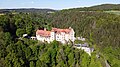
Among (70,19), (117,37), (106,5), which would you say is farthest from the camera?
(106,5)

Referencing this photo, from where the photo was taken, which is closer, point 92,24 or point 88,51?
point 88,51

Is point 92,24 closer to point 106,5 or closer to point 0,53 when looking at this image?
point 0,53

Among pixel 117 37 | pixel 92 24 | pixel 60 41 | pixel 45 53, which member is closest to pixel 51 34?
pixel 60 41

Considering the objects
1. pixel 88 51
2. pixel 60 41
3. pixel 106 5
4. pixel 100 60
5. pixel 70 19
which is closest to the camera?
pixel 100 60

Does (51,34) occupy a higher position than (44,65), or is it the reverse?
(51,34)

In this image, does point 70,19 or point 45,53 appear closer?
point 45,53

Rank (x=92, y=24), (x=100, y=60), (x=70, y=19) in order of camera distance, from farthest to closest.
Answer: (x=70, y=19) → (x=92, y=24) → (x=100, y=60)

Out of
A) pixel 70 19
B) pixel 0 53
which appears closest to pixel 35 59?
pixel 0 53

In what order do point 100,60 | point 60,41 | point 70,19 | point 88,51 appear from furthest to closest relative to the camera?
point 70,19 → point 60,41 → point 88,51 → point 100,60

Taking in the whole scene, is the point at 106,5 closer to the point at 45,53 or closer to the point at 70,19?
the point at 70,19
